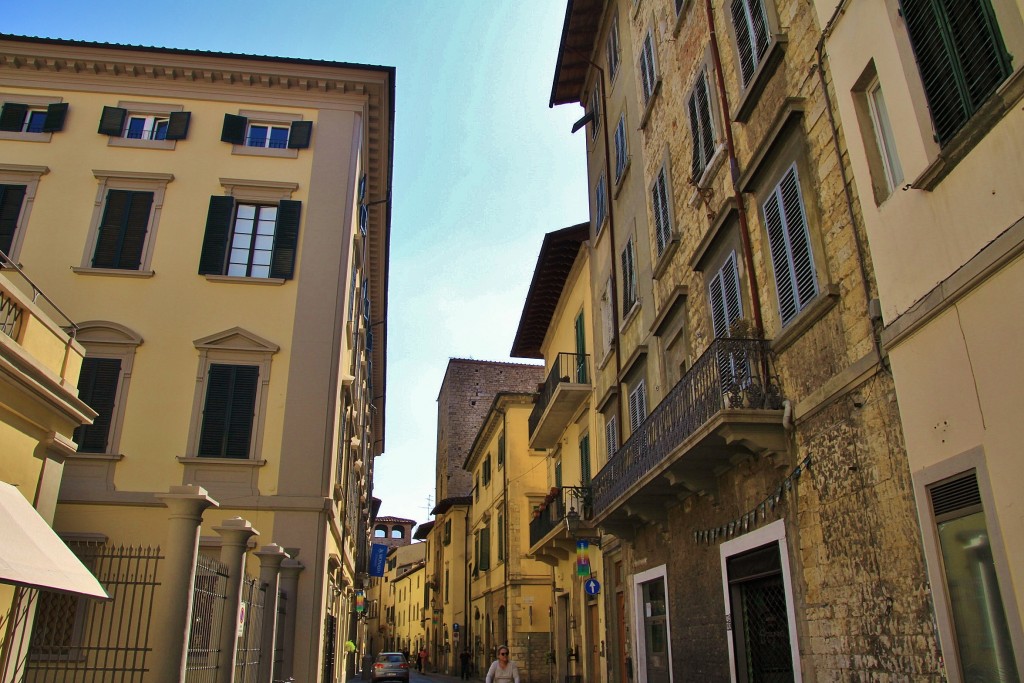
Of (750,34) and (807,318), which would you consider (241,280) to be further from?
(807,318)

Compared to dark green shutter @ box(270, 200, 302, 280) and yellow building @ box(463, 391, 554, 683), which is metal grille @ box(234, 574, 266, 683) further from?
yellow building @ box(463, 391, 554, 683)

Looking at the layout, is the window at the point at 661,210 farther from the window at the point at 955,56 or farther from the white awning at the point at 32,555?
the white awning at the point at 32,555

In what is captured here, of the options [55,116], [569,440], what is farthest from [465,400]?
[55,116]

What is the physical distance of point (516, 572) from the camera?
29781 mm

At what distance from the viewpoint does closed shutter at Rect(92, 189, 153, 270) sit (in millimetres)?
15445

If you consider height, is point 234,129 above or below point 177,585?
above

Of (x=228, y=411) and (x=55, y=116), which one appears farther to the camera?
(x=55, y=116)

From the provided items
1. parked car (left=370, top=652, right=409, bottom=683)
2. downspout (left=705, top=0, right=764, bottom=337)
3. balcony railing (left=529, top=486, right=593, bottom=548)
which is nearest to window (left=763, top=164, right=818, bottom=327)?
downspout (left=705, top=0, right=764, bottom=337)

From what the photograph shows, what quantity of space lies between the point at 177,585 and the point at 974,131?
23.4 ft

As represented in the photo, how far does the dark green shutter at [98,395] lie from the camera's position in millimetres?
13930

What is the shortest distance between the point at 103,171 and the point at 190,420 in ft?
19.1

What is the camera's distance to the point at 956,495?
215 inches

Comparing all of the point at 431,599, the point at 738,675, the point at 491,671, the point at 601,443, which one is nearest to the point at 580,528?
the point at 601,443

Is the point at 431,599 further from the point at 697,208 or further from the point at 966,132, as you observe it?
the point at 966,132
